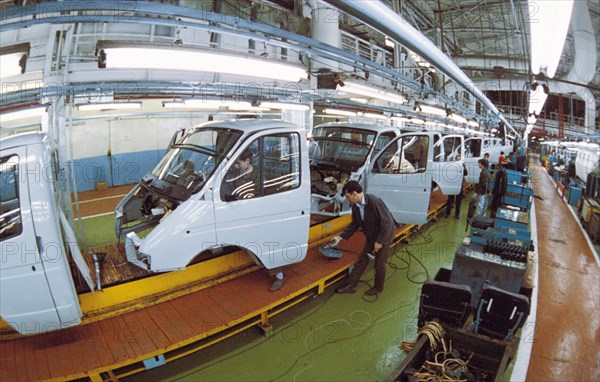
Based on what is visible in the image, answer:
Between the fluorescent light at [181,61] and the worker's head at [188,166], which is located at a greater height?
the fluorescent light at [181,61]

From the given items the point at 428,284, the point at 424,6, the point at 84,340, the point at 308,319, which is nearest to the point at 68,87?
the point at 84,340

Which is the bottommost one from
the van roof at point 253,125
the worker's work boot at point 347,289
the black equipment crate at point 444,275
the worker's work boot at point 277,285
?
the worker's work boot at point 347,289

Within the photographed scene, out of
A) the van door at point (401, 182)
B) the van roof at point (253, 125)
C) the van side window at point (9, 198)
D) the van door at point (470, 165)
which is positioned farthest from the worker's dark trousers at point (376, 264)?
the van door at point (470, 165)

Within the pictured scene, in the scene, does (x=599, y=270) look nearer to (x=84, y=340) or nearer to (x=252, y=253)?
(x=252, y=253)

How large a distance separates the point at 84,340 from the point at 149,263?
2.94 feet

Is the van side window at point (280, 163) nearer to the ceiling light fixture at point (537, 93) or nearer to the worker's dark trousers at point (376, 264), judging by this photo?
the worker's dark trousers at point (376, 264)

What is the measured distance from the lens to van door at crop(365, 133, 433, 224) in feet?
18.2

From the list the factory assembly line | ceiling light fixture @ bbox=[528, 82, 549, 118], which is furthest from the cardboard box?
ceiling light fixture @ bbox=[528, 82, 549, 118]

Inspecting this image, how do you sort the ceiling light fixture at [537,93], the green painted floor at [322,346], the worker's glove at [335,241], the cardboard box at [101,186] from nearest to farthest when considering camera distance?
1. the green painted floor at [322,346]
2. the worker's glove at [335,241]
3. the ceiling light fixture at [537,93]
4. the cardboard box at [101,186]

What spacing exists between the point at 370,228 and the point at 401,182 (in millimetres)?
1715

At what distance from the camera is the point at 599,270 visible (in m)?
5.71

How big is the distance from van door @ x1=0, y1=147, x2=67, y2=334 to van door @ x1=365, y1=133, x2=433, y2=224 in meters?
4.70

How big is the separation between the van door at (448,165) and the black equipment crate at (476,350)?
417cm

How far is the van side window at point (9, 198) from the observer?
2586mm
